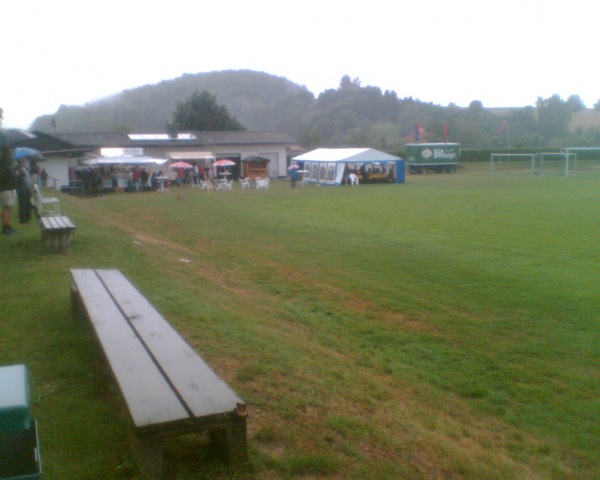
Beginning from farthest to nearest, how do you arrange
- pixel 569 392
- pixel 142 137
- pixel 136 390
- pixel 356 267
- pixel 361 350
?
1. pixel 142 137
2. pixel 356 267
3. pixel 361 350
4. pixel 569 392
5. pixel 136 390

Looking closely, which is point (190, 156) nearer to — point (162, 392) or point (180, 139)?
point (180, 139)

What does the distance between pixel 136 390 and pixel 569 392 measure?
4.80 m

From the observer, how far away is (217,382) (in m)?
4.01

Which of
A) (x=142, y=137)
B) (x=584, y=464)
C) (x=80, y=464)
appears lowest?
(x=584, y=464)

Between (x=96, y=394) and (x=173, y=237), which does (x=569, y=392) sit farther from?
(x=173, y=237)

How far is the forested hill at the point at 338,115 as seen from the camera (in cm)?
9554

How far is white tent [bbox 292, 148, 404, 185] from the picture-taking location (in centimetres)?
4931

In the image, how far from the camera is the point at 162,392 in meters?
3.86

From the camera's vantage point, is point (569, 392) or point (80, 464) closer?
point (80, 464)

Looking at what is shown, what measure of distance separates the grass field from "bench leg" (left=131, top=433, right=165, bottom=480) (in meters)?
0.25

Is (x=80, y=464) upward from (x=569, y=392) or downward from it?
upward

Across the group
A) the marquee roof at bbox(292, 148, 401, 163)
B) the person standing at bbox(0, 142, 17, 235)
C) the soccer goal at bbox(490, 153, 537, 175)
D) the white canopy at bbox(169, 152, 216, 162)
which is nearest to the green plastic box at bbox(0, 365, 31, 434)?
the person standing at bbox(0, 142, 17, 235)

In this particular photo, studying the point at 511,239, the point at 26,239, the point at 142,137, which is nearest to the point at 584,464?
the point at 26,239

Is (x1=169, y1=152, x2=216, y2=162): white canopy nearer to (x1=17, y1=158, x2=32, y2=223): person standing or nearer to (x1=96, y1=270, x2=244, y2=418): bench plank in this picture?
(x1=17, y1=158, x2=32, y2=223): person standing
